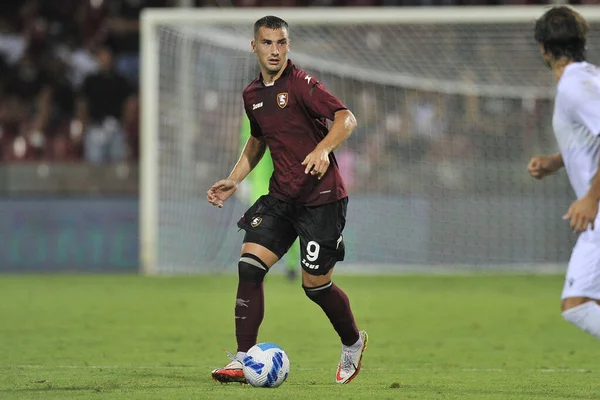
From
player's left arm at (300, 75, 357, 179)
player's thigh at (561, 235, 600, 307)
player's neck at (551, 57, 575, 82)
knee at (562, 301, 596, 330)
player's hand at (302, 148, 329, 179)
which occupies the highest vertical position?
player's neck at (551, 57, 575, 82)

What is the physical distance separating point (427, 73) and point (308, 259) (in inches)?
418

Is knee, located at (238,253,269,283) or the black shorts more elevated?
the black shorts

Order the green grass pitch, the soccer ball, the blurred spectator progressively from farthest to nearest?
the blurred spectator < the green grass pitch < the soccer ball

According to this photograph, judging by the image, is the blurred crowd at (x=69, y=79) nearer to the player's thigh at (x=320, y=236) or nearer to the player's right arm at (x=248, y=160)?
the player's right arm at (x=248, y=160)

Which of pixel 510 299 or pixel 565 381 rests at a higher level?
pixel 565 381

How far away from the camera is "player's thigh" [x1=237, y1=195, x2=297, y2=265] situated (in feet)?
21.4

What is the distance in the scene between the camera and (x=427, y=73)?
16750 millimetres

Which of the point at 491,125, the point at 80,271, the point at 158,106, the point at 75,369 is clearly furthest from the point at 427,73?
the point at 75,369

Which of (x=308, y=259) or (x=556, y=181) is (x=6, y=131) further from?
(x=308, y=259)

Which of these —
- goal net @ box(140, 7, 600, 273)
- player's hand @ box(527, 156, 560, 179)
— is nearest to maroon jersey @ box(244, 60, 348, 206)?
player's hand @ box(527, 156, 560, 179)

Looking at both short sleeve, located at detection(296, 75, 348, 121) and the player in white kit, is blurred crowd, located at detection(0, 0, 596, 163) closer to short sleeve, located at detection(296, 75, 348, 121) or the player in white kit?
short sleeve, located at detection(296, 75, 348, 121)

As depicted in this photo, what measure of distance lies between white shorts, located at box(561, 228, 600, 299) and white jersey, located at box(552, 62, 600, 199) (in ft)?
0.72

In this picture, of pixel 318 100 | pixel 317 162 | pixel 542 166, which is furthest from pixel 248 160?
pixel 542 166

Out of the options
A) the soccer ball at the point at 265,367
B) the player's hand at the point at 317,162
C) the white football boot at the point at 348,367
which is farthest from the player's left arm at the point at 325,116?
the white football boot at the point at 348,367
